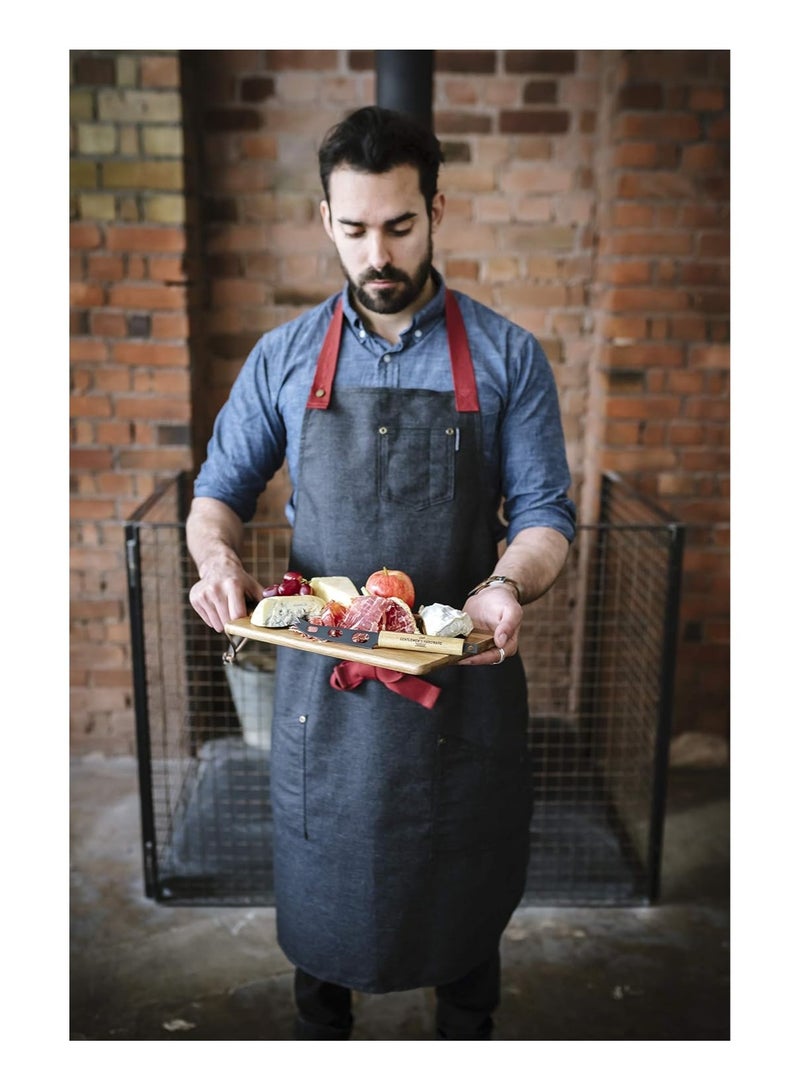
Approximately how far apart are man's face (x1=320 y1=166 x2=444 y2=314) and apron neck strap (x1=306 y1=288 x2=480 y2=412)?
0.08m

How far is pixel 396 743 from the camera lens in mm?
1717

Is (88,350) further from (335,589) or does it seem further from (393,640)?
(393,640)

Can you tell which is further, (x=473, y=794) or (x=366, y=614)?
(x=473, y=794)

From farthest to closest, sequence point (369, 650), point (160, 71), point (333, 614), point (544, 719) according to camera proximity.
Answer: point (544, 719) → point (160, 71) → point (333, 614) → point (369, 650)

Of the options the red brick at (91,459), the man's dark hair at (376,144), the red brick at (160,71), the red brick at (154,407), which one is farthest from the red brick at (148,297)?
the man's dark hair at (376,144)

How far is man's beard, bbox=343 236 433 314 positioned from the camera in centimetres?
164

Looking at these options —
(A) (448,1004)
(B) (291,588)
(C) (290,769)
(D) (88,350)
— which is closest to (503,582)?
(B) (291,588)

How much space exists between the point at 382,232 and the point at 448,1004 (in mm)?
1448

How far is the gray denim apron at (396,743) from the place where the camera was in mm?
1690

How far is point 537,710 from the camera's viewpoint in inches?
130

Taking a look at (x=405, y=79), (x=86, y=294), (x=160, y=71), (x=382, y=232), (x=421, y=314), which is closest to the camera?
(x=382, y=232)

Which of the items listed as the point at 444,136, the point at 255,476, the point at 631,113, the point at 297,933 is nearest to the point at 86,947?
the point at 297,933

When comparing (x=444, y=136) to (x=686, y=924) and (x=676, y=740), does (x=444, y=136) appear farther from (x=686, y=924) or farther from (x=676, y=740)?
(x=686, y=924)
